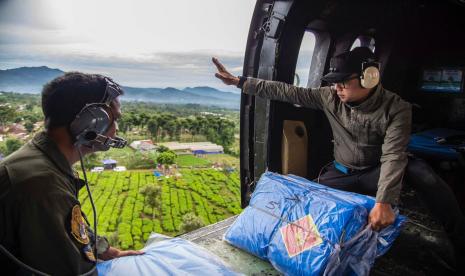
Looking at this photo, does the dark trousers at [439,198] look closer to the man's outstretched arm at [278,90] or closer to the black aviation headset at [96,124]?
the man's outstretched arm at [278,90]

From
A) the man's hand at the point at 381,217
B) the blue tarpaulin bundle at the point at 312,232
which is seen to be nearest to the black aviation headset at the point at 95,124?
the blue tarpaulin bundle at the point at 312,232

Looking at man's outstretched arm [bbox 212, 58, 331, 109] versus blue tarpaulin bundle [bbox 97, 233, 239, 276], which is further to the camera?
man's outstretched arm [bbox 212, 58, 331, 109]

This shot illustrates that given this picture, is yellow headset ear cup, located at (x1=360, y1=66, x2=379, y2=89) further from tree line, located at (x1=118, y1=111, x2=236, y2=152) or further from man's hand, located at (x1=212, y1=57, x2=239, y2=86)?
tree line, located at (x1=118, y1=111, x2=236, y2=152)

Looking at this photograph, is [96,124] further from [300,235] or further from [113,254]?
[300,235]

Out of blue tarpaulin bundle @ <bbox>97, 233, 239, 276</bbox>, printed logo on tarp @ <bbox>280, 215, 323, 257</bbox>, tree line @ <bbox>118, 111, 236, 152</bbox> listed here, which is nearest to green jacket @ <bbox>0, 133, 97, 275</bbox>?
blue tarpaulin bundle @ <bbox>97, 233, 239, 276</bbox>

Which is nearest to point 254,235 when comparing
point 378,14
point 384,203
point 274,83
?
point 384,203

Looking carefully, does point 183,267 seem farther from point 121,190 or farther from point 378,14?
point 378,14
